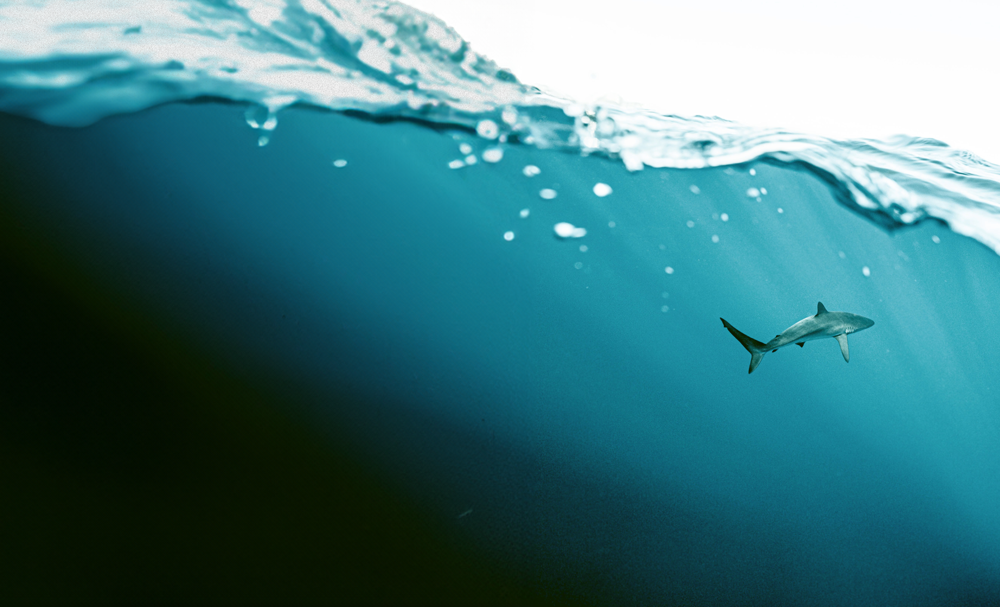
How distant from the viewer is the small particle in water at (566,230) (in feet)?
35.2

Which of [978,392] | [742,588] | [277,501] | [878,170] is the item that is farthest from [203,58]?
[978,392]

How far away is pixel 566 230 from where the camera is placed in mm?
10766

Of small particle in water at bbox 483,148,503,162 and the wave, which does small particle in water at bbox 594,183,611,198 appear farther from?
small particle in water at bbox 483,148,503,162

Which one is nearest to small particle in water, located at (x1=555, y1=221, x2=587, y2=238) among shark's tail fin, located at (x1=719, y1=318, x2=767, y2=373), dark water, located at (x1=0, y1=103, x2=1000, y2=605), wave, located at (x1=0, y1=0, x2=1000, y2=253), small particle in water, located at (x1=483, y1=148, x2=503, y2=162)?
dark water, located at (x1=0, y1=103, x2=1000, y2=605)

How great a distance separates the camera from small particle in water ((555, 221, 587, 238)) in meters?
10.7

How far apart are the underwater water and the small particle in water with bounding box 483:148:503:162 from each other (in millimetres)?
82

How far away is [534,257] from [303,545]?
22.0ft

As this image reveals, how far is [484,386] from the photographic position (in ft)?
21.2

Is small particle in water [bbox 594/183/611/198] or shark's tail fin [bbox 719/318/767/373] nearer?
shark's tail fin [bbox 719/318/767/373]

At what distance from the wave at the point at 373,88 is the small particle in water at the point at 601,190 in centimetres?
126

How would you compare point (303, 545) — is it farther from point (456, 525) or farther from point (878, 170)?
point (878, 170)

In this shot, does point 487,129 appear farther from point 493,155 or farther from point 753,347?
point 753,347

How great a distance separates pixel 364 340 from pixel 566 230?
619 cm

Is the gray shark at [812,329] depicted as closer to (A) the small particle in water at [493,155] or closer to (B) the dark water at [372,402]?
(B) the dark water at [372,402]
